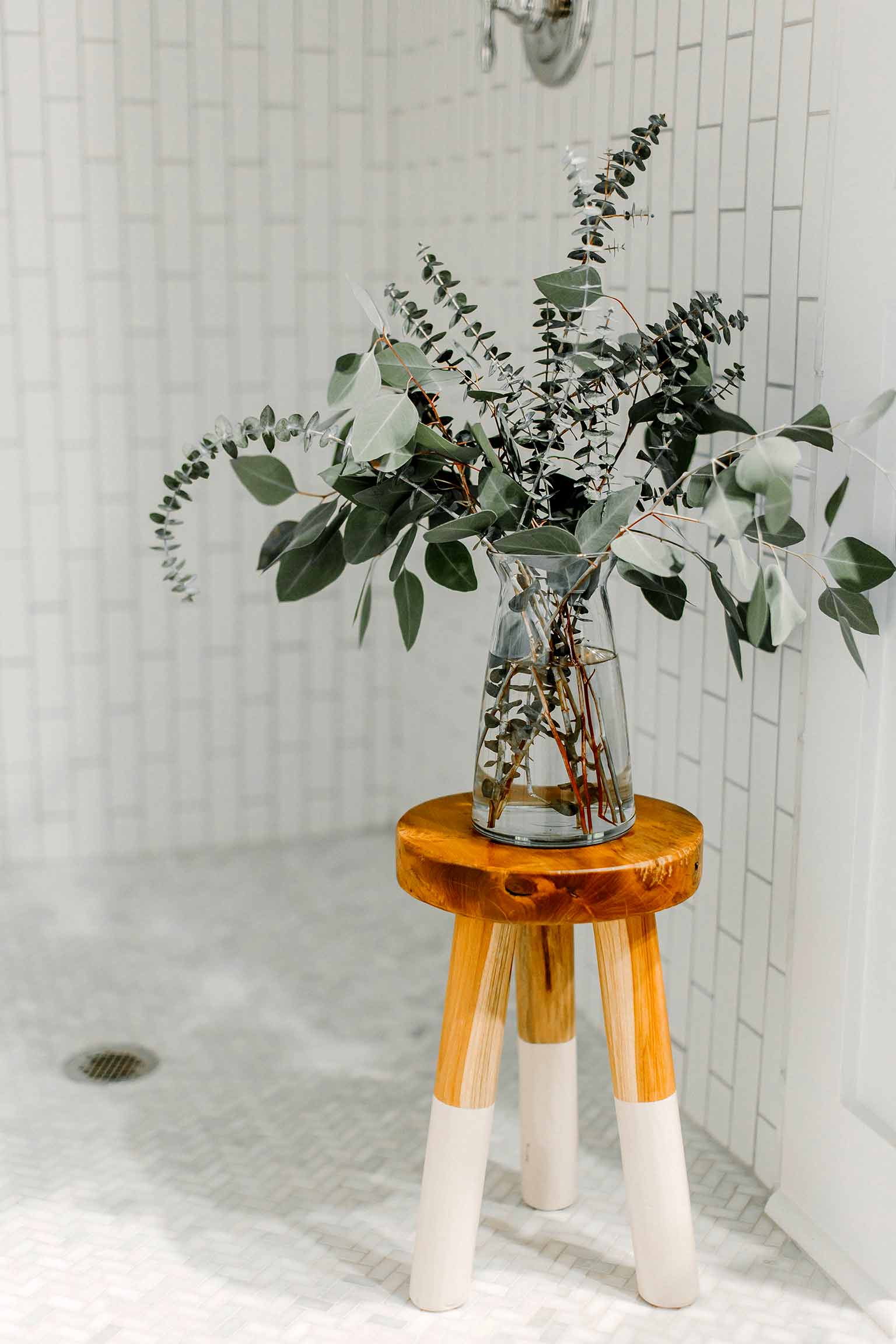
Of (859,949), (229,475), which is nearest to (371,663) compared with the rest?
(229,475)

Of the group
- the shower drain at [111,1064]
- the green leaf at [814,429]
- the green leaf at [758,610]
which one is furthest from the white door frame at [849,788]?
the shower drain at [111,1064]

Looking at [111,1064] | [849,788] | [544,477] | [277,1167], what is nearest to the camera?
[544,477]

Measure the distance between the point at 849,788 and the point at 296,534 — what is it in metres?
0.58

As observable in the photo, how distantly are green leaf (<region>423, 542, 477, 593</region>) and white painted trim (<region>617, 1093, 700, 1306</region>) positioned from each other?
51 cm

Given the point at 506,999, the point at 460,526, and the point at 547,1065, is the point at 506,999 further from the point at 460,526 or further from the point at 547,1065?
the point at 460,526

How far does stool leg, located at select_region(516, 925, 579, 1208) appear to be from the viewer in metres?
1.41

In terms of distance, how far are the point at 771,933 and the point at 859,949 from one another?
0.54ft

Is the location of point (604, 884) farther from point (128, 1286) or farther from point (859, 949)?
point (128, 1286)

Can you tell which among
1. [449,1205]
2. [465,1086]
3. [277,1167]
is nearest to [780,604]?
[465,1086]

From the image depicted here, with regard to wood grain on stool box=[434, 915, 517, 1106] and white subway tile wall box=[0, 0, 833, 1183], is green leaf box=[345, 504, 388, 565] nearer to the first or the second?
wood grain on stool box=[434, 915, 517, 1106]

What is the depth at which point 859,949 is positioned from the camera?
4.18ft

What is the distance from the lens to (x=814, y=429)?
3.48 ft

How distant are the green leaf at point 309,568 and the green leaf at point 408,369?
0.17 m

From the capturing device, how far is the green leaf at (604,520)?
1056 mm
